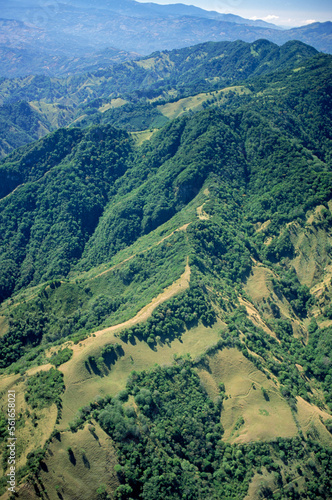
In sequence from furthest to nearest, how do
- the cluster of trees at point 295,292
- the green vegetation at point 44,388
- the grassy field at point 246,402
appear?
the cluster of trees at point 295,292, the grassy field at point 246,402, the green vegetation at point 44,388

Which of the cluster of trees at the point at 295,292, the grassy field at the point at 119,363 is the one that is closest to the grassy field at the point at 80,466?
the grassy field at the point at 119,363

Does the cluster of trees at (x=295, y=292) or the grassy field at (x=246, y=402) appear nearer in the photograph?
the grassy field at (x=246, y=402)

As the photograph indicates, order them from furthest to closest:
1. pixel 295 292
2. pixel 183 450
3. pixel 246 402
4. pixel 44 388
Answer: pixel 295 292 → pixel 246 402 → pixel 44 388 → pixel 183 450

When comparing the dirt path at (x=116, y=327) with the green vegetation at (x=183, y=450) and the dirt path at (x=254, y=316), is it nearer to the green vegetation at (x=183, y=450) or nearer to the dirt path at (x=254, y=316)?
the green vegetation at (x=183, y=450)

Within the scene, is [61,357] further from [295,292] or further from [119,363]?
[295,292]

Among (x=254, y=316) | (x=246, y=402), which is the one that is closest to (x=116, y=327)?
(x=246, y=402)

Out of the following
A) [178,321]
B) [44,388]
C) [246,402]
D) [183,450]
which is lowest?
[183,450]

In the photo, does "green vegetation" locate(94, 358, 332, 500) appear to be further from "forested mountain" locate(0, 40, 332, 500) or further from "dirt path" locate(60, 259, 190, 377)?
"dirt path" locate(60, 259, 190, 377)

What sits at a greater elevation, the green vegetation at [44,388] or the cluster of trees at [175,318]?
the cluster of trees at [175,318]

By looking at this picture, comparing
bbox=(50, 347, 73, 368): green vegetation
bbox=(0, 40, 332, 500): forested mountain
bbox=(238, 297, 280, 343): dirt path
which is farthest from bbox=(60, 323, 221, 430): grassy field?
bbox=(238, 297, 280, 343): dirt path

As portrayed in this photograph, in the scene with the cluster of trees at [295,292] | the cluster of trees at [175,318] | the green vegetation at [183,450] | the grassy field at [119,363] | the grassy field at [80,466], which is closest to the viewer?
the grassy field at [80,466]

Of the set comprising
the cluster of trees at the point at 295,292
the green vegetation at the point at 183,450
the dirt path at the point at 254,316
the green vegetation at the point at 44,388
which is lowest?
the green vegetation at the point at 183,450
